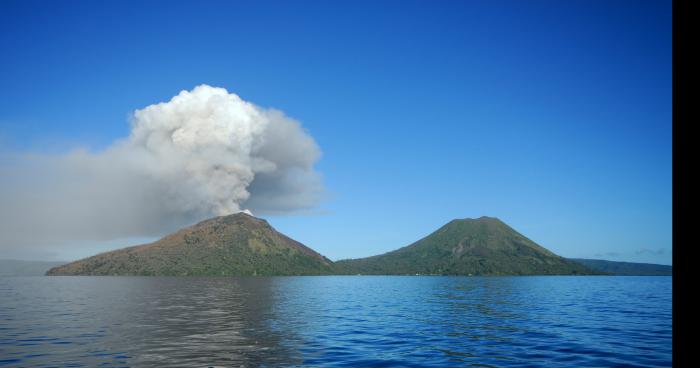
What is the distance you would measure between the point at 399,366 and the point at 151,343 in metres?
22.6

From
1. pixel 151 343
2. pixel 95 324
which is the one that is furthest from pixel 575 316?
pixel 95 324

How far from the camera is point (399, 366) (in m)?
32.2

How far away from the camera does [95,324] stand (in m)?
54.9

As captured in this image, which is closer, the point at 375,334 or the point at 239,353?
the point at 239,353

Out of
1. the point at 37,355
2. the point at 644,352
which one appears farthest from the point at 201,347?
the point at 644,352
